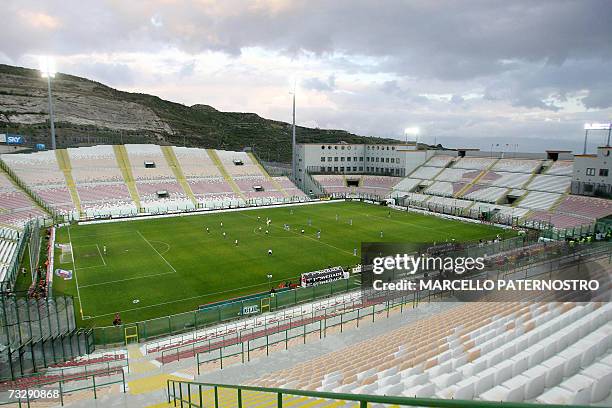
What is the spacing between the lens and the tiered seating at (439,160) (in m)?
72.9

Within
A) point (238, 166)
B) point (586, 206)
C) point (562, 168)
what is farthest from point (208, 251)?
point (562, 168)

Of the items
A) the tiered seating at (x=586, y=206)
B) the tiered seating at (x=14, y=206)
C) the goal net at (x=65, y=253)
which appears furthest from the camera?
the tiered seating at (x=586, y=206)

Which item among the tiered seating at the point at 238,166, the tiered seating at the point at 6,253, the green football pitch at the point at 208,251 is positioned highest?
the tiered seating at the point at 238,166

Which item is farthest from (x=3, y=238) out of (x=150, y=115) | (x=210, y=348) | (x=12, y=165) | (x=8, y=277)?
(x=150, y=115)

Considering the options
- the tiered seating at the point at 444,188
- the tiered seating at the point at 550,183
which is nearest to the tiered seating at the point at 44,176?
the tiered seating at the point at 444,188

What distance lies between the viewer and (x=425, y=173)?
71.9 metres

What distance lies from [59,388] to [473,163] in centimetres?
6786

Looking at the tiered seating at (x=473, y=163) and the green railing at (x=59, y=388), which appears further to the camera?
the tiered seating at (x=473, y=163)

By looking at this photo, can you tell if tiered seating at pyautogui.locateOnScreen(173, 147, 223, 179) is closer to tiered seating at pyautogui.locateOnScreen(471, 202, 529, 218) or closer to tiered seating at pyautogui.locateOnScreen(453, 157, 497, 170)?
tiered seating at pyautogui.locateOnScreen(471, 202, 529, 218)

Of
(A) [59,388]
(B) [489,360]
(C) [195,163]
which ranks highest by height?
(C) [195,163]

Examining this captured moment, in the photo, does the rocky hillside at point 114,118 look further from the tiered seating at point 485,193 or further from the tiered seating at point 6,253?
the tiered seating at point 485,193

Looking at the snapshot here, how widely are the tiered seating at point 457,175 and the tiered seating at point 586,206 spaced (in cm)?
1629

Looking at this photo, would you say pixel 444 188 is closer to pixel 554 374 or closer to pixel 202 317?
pixel 202 317

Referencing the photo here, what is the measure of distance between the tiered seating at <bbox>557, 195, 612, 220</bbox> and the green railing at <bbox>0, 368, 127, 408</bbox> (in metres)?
48.7
